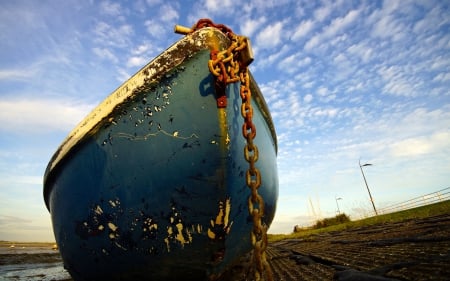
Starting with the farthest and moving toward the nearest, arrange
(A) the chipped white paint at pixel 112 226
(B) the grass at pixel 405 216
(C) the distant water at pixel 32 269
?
(B) the grass at pixel 405 216 < (C) the distant water at pixel 32 269 < (A) the chipped white paint at pixel 112 226

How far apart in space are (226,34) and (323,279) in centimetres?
223

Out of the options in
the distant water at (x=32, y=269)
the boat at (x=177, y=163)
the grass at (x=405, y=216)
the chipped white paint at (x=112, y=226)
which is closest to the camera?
the boat at (x=177, y=163)

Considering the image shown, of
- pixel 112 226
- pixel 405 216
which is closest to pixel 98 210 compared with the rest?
pixel 112 226

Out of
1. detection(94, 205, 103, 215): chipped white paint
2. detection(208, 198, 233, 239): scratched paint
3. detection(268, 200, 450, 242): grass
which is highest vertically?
detection(268, 200, 450, 242): grass

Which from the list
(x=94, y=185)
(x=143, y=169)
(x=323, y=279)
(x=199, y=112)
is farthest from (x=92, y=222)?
(x=323, y=279)

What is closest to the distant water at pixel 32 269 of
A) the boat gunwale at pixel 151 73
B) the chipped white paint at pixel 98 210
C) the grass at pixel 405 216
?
the chipped white paint at pixel 98 210

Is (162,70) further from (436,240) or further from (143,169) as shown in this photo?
(436,240)

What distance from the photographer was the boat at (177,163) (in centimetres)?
208

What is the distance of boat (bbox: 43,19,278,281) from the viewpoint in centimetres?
208

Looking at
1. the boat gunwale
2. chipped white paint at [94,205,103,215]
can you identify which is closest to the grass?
the boat gunwale

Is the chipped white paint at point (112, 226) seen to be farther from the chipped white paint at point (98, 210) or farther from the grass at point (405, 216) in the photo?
the grass at point (405, 216)

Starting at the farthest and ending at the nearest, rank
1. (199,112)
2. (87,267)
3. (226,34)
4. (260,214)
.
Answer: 1. (87,267)
2. (226,34)
3. (199,112)
4. (260,214)

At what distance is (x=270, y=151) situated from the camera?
326 centimetres

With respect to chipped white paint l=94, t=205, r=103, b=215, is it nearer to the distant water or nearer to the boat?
the boat
